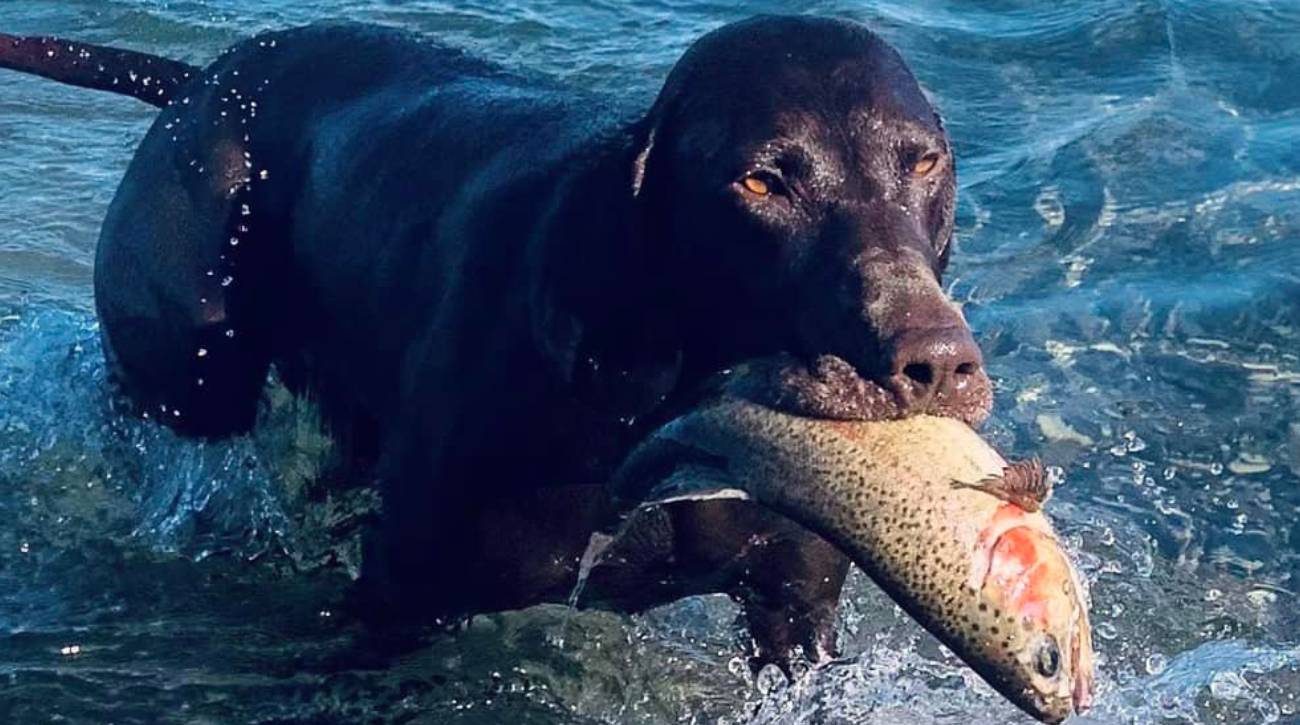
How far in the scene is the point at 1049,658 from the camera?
2.99 metres

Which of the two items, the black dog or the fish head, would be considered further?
the black dog

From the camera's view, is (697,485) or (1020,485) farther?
Answer: (697,485)

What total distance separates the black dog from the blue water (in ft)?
1.11

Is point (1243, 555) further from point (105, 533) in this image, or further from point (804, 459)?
point (105, 533)

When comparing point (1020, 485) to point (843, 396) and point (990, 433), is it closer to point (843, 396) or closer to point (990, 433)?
point (843, 396)

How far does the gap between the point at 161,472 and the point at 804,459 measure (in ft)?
9.33

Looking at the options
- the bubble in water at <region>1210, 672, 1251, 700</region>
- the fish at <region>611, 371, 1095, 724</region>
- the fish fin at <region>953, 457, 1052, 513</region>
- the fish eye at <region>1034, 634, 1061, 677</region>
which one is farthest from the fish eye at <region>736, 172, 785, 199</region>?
the bubble in water at <region>1210, 672, 1251, 700</region>

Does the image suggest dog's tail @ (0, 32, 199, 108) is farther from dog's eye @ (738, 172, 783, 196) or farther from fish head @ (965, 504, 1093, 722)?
fish head @ (965, 504, 1093, 722)

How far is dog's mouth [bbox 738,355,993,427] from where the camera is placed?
3.19m

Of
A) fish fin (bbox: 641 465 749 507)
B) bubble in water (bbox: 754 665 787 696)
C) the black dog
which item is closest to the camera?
fish fin (bbox: 641 465 749 507)

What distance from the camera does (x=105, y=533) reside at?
5539 mm

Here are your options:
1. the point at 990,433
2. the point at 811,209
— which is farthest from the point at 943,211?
the point at 990,433

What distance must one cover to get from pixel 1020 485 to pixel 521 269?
4.24 feet

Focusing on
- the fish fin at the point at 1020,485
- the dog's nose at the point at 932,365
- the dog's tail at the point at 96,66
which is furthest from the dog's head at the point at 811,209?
the dog's tail at the point at 96,66
